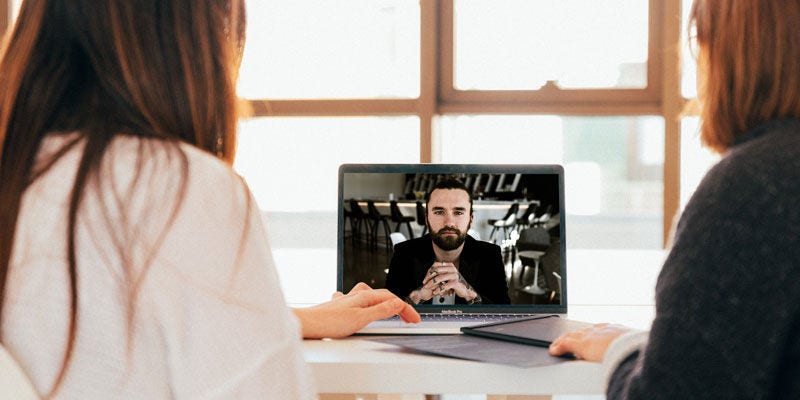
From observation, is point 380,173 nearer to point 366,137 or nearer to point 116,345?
point 116,345

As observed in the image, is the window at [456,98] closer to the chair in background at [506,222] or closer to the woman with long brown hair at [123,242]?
the chair in background at [506,222]

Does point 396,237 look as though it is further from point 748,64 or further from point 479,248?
point 748,64

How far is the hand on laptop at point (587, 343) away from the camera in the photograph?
42.9 inches

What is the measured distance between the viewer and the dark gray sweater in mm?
747

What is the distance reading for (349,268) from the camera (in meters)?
1.53

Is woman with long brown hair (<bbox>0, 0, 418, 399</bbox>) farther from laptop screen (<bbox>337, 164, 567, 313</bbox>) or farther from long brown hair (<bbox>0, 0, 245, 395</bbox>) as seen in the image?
laptop screen (<bbox>337, 164, 567, 313</bbox>)

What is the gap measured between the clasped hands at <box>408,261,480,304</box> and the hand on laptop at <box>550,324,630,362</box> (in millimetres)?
371

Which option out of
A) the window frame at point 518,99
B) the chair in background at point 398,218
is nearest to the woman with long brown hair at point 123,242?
the chair in background at point 398,218

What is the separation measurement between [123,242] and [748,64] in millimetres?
657

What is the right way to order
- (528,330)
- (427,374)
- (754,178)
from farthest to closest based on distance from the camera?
1. (528,330)
2. (427,374)
3. (754,178)

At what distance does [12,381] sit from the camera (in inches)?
25.6

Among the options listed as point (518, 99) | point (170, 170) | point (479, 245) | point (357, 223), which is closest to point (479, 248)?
point (479, 245)

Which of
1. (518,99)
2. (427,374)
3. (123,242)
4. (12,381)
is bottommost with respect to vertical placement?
(427,374)

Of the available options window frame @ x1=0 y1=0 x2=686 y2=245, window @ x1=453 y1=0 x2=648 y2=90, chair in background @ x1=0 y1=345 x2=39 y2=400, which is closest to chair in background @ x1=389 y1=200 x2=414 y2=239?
chair in background @ x1=0 y1=345 x2=39 y2=400
